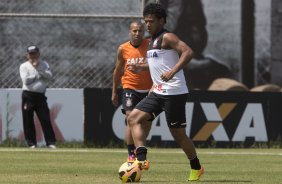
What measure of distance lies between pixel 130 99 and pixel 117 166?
4.31 feet

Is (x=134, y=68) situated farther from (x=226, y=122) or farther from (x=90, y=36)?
(x=90, y=36)

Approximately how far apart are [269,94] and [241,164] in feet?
18.9

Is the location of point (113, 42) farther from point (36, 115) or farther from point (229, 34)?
point (36, 115)

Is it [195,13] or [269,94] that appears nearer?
[269,94]

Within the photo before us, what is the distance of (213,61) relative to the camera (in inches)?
1187

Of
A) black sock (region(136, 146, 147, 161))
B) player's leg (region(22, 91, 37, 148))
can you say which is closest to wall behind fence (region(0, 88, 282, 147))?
player's leg (region(22, 91, 37, 148))

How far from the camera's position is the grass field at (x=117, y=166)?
13.4 metres

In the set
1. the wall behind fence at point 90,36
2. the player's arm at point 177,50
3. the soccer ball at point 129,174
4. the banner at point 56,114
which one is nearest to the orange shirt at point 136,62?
the player's arm at point 177,50

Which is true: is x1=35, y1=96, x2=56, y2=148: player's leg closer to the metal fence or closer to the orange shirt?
the metal fence

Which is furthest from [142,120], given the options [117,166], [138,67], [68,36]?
[68,36]

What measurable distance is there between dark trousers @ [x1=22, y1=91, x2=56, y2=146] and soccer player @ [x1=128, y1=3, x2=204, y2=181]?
27.1 feet

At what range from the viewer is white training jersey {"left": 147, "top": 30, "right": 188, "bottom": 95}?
43.8 ft

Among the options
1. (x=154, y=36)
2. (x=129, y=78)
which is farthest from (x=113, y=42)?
(x=154, y=36)

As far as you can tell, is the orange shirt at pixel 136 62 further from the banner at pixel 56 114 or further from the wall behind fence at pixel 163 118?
the banner at pixel 56 114
